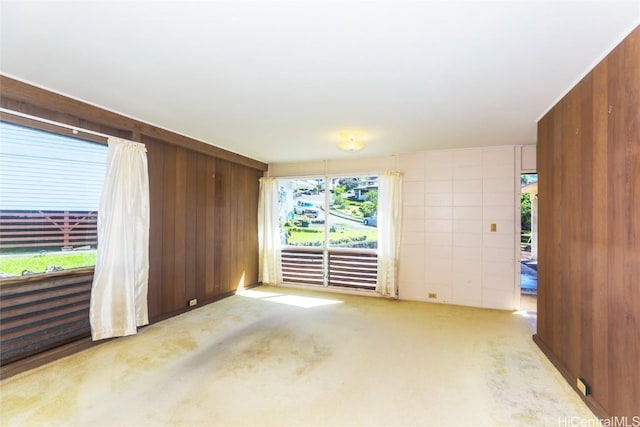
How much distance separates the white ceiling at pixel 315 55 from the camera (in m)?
1.46

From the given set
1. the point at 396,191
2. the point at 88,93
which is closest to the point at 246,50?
the point at 88,93

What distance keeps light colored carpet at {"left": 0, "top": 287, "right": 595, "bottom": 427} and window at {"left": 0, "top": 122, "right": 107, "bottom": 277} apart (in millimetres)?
960

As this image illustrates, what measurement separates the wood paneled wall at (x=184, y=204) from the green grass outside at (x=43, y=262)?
66 cm

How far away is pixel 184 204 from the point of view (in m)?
3.90

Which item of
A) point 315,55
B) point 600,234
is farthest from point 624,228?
point 315,55

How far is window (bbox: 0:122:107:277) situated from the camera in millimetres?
2326

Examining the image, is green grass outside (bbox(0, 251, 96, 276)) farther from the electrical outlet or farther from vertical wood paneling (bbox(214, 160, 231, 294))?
the electrical outlet

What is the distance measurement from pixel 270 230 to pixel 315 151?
1.85 m

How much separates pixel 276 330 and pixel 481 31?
329cm

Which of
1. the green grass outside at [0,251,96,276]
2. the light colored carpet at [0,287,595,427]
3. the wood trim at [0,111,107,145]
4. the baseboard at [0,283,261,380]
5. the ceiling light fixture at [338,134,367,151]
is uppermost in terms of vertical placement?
the ceiling light fixture at [338,134,367,151]

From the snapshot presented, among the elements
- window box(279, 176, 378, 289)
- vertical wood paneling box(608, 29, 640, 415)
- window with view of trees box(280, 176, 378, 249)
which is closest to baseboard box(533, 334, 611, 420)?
vertical wood paneling box(608, 29, 640, 415)

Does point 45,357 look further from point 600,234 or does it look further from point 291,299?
point 600,234

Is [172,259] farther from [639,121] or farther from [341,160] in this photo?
[639,121]

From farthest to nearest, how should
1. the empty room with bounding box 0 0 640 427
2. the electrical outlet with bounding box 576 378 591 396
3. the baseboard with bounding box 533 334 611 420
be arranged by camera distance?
the electrical outlet with bounding box 576 378 591 396
the baseboard with bounding box 533 334 611 420
the empty room with bounding box 0 0 640 427
